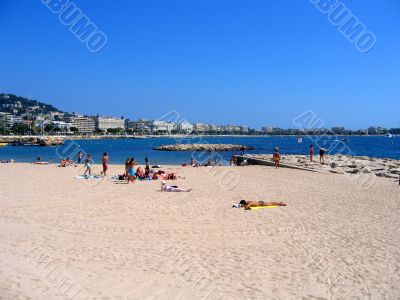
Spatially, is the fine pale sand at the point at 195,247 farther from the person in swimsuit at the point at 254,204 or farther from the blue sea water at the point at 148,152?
the blue sea water at the point at 148,152

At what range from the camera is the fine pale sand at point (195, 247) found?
18.9 ft

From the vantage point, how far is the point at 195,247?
778 centimetres

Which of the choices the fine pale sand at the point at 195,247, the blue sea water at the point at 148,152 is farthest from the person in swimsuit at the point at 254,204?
the blue sea water at the point at 148,152

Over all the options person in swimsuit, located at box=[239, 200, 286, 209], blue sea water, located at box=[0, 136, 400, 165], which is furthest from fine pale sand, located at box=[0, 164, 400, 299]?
blue sea water, located at box=[0, 136, 400, 165]

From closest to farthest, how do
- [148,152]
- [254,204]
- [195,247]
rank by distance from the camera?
[195,247], [254,204], [148,152]

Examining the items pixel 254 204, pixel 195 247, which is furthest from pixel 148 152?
A: pixel 195 247

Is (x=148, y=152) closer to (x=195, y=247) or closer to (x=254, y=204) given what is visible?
(x=254, y=204)

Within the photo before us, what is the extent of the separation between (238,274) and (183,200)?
7061 millimetres

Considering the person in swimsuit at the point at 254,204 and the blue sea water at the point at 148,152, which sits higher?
the person in swimsuit at the point at 254,204

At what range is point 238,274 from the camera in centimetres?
632

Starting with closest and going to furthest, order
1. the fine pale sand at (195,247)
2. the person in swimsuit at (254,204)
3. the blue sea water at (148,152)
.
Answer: the fine pale sand at (195,247) → the person in swimsuit at (254,204) → the blue sea water at (148,152)

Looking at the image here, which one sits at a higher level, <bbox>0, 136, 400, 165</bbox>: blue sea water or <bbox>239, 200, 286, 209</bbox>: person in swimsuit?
<bbox>239, 200, 286, 209</bbox>: person in swimsuit

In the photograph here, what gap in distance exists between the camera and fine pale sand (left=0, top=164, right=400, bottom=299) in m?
5.77

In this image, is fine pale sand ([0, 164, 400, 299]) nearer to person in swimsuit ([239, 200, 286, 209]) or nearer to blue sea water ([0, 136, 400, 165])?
person in swimsuit ([239, 200, 286, 209])
